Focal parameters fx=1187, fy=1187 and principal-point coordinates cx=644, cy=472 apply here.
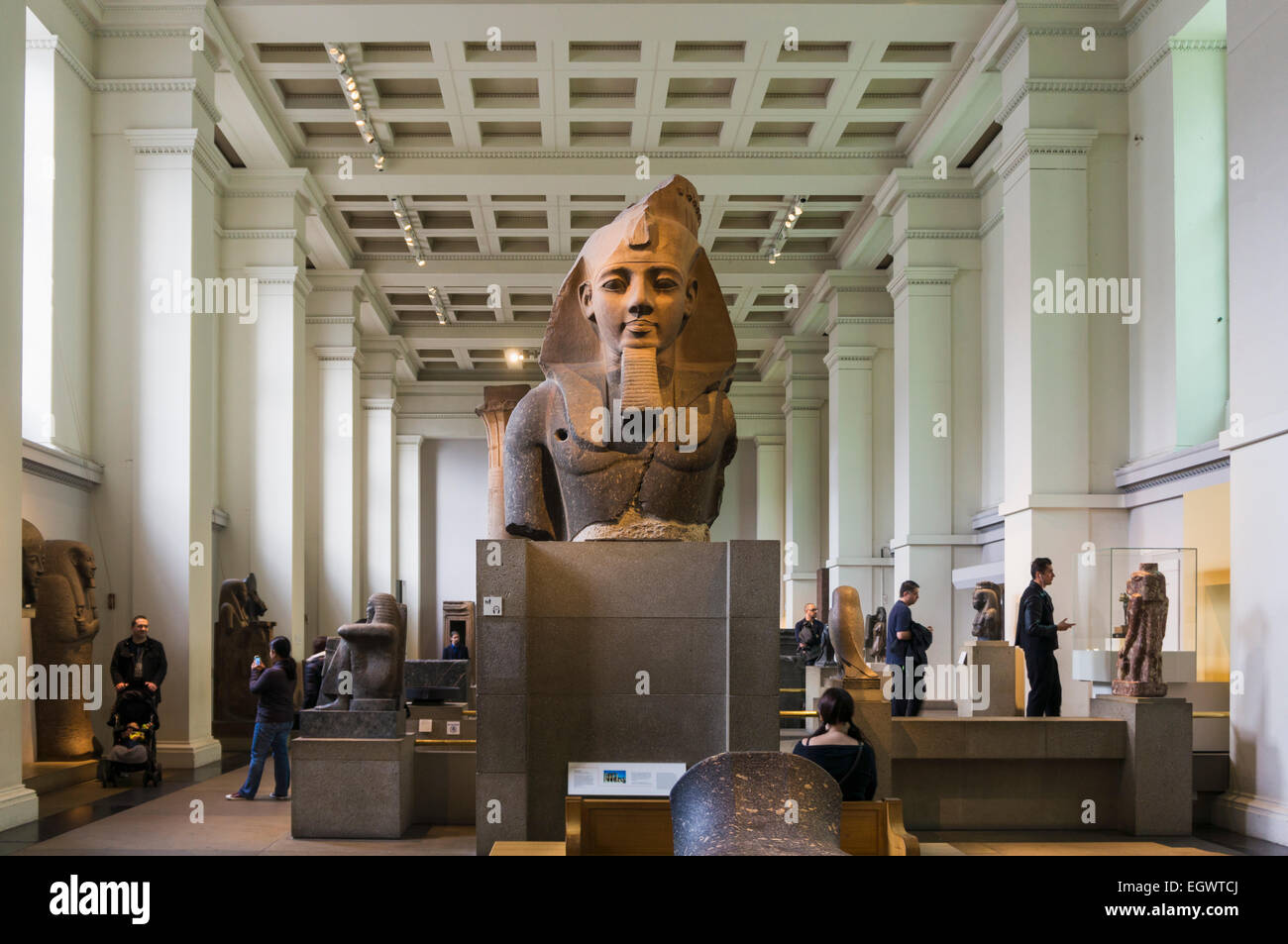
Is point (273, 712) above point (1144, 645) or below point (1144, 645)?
below

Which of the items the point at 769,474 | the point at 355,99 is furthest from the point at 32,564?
the point at 769,474

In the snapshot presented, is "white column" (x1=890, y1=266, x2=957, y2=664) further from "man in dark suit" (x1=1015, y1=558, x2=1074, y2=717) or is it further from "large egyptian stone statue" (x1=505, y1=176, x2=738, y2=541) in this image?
"large egyptian stone statue" (x1=505, y1=176, x2=738, y2=541)

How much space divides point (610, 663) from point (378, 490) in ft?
75.0

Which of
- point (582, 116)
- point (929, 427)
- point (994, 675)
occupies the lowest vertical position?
point (994, 675)

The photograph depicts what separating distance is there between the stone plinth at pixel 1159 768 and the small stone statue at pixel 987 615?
4.10m

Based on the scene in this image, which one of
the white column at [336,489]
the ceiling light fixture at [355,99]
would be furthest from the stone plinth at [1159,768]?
the white column at [336,489]

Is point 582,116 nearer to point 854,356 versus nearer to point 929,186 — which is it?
point 929,186

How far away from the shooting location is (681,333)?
6168 millimetres

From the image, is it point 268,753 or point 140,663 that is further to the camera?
point 140,663

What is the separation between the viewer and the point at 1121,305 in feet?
40.6

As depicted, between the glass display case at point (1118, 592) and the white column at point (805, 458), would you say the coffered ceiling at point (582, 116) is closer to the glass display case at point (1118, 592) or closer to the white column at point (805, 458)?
the white column at point (805, 458)

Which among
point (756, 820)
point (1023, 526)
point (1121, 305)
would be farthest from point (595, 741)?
point (1121, 305)
